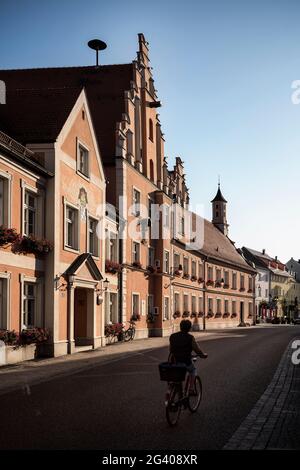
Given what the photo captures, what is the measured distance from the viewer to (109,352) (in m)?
23.7

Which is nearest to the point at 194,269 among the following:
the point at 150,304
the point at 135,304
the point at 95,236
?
the point at 150,304

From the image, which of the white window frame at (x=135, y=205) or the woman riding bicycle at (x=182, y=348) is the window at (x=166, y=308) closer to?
the white window frame at (x=135, y=205)

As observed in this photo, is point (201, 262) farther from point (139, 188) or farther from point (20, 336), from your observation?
point (20, 336)

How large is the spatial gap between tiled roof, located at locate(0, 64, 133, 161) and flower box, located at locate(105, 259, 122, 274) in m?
6.51

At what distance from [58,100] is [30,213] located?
5.76 meters

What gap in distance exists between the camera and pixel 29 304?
20.6 meters

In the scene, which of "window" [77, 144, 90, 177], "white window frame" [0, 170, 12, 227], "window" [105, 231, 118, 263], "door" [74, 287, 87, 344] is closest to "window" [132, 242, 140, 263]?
"window" [105, 231, 118, 263]

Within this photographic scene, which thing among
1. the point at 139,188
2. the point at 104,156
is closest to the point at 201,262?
the point at 139,188

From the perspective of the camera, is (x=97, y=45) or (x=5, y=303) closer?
(x=5, y=303)

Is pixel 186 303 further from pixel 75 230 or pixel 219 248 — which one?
pixel 75 230

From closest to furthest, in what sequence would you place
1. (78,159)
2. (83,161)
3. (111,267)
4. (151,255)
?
(78,159) < (83,161) < (111,267) < (151,255)

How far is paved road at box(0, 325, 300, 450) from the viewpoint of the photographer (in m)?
7.73

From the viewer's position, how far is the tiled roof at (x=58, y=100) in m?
22.5

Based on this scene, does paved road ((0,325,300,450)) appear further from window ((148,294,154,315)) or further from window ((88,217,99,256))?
window ((148,294,154,315))
